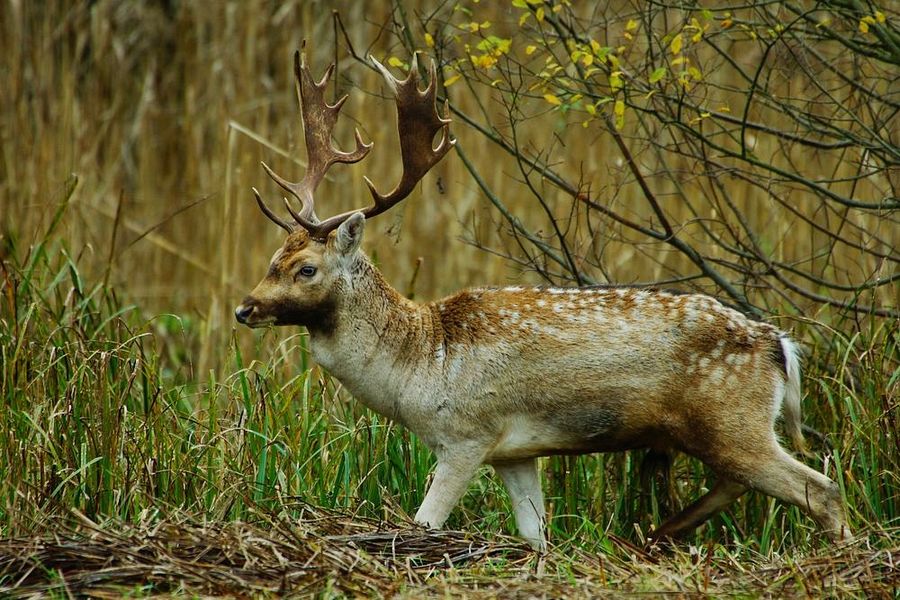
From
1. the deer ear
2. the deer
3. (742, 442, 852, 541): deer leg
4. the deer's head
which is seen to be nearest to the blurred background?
(742, 442, 852, 541): deer leg

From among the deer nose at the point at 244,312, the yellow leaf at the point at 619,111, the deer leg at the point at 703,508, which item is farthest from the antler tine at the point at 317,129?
the deer leg at the point at 703,508

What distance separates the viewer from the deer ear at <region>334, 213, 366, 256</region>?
222 inches

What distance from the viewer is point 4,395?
604 centimetres

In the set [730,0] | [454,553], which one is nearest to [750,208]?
[730,0]

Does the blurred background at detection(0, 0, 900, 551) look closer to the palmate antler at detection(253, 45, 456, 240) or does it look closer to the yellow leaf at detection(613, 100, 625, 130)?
the yellow leaf at detection(613, 100, 625, 130)

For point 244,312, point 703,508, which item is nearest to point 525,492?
point 703,508

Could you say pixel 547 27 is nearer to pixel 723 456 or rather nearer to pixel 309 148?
pixel 309 148

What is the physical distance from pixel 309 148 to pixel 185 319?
14.1ft

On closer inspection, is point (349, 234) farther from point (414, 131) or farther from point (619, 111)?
point (619, 111)

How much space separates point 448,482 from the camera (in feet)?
18.3

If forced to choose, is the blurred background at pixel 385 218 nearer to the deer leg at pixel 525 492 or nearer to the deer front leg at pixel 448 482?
the deer leg at pixel 525 492

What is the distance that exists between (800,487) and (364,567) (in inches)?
76.8

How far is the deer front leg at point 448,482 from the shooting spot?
5539 mm

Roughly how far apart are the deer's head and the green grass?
555 millimetres
